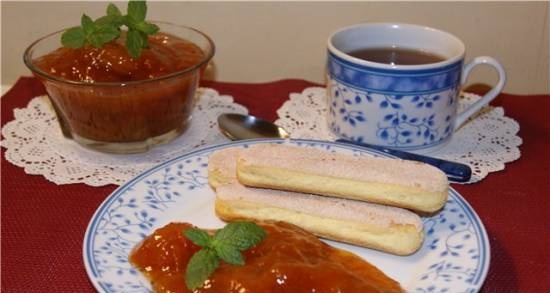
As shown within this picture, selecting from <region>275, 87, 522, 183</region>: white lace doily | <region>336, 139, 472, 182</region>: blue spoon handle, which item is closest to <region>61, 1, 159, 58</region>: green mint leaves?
<region>275, 87, 522, 183</region>: white lace doily

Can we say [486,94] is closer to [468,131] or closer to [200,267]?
[468,131]

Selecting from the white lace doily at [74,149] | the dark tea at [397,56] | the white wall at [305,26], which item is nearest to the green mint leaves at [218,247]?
the white lace doily at [74,149]

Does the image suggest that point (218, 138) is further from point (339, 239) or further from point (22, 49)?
point (22, 49)

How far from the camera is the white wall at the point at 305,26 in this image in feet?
5.50

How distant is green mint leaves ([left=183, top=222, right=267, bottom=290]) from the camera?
0.85 m

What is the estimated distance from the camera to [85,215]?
114 centimetres

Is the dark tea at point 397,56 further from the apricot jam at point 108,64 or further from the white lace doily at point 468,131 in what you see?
the apricot jam at point 108,64

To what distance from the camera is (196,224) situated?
3.48 ft

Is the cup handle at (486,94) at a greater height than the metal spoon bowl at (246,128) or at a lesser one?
greater

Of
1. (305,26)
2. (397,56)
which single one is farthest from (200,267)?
(305,26)

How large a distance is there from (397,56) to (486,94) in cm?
21

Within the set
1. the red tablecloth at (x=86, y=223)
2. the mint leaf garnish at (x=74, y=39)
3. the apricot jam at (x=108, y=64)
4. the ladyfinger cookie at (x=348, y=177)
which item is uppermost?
the mint leaf garnish at (x=74, y=39)

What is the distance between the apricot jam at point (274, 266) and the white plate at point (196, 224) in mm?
27

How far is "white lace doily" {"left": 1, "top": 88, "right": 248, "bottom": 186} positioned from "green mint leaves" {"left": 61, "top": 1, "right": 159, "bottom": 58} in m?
0.21
